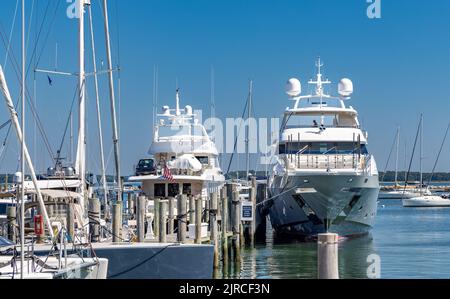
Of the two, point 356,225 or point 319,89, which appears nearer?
point 356,225

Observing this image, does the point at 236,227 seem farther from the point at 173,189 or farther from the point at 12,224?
the point at 12,224

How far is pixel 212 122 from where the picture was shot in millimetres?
51344

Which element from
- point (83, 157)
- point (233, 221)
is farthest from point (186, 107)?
point (83, 157)

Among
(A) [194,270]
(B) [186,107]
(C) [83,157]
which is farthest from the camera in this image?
(B) [186,107]

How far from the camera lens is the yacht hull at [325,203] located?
3691cm

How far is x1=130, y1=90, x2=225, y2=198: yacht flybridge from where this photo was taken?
1451 inches

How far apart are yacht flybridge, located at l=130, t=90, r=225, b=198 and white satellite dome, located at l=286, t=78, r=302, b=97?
186 inches

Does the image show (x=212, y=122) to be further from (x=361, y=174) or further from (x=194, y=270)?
(x=194, y=270)

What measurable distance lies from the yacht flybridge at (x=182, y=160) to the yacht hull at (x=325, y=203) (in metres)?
3.23

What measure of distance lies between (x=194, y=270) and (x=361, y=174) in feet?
54.3

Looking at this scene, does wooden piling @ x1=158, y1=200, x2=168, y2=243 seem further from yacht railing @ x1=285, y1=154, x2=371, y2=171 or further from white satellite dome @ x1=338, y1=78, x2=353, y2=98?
white satellite dome @ x1=338, y1=78, x2=353, y2=98

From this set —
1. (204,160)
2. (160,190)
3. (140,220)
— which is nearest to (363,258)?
(160,190)

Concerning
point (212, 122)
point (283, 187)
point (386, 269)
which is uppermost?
point (212, 122)

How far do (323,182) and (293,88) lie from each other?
31.9ft
